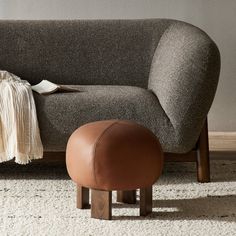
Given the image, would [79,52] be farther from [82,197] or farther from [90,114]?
[82,197]

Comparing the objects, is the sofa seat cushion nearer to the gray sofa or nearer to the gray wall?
the gray sofa

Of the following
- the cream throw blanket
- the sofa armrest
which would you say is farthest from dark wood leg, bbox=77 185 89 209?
the sofa armrest

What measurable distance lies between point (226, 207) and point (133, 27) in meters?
1.47

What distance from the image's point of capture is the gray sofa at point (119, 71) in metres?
3.25

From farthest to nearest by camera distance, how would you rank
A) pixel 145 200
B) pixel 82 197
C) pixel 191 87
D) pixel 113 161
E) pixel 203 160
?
pixel 203 160 < pixel 191 87 < pixel 82 197 < pixel 145 200 < pixel 113 161

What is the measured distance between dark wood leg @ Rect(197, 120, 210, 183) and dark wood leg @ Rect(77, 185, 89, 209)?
0.77 meters

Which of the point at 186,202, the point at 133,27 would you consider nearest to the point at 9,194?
the point at 186,202

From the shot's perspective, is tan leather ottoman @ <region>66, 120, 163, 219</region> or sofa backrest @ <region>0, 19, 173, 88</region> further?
sofa backrest @ <region>0, 19, 173, 88</region>

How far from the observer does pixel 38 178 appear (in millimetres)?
3443

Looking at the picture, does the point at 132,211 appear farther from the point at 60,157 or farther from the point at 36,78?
the point at 36,78

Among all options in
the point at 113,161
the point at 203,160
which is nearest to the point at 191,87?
the point at 203,160

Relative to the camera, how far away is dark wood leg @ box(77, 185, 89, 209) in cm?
283

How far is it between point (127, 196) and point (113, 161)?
13.7 inches

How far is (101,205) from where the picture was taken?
270 cm
